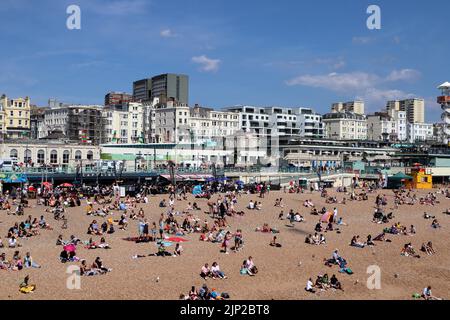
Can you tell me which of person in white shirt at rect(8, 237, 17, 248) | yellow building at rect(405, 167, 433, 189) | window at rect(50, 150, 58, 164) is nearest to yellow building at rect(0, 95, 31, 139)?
window at rect(50, 150, 58, 164)

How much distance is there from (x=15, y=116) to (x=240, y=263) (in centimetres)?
7217

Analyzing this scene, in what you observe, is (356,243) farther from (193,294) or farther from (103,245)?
(103,245)

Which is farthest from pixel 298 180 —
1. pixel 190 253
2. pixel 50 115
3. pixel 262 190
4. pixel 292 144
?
pixel 50 115

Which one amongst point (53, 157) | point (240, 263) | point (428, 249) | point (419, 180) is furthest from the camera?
point (419, 180)

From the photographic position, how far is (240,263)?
21.9m

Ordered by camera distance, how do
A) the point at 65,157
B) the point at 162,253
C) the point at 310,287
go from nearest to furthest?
the point at 310,287 → the point at 162,253 → the point at 65,157

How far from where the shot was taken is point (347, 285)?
19.5 meters

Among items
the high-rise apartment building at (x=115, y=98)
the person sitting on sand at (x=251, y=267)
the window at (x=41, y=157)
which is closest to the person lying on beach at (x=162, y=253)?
the person sitting on sand at (x=251, y=267)

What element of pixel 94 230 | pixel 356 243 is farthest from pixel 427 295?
pixel 94 230

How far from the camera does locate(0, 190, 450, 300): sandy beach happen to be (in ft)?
59.6

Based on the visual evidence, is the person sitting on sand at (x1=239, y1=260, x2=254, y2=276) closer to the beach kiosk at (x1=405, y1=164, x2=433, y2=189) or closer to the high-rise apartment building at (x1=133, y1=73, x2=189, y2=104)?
the beach kiosk at (x1=405, y1=164, x2=433, y2=189)

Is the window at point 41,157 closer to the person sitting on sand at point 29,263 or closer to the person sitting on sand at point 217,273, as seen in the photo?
the person sitting on sand at point 29,263
